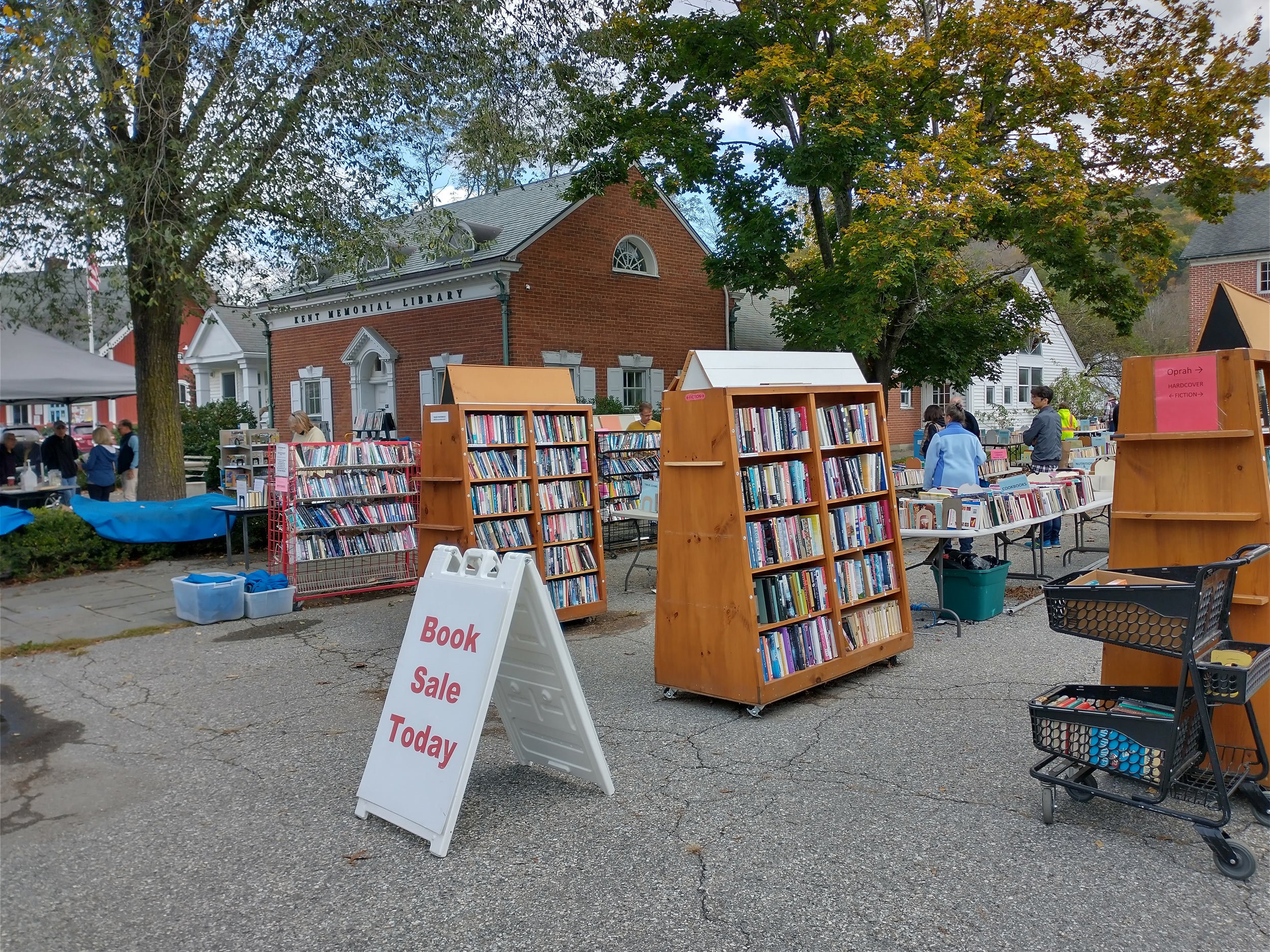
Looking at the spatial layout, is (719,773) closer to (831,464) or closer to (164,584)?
(831,464)

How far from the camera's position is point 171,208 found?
36.0ft

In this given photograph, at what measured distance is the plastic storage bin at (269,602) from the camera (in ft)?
30.1

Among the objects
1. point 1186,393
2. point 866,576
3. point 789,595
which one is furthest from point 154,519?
point 1186,393

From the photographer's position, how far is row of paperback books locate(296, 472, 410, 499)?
9.93 meters

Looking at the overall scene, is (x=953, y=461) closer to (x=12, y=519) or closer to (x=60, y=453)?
(x=12, y=519)

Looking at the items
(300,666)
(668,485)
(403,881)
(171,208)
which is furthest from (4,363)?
(403,881)

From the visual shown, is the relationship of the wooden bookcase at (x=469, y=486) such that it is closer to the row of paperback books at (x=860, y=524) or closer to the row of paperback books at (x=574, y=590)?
the row of paperback books at (x=574, y=590)

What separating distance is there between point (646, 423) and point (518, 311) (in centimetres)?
475

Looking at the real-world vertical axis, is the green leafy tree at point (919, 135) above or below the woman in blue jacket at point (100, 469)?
above

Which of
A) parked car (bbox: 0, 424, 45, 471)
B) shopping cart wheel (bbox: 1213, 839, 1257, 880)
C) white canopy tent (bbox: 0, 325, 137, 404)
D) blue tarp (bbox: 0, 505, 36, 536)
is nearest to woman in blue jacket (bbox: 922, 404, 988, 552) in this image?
shopping cart wheel (bbox: 1213, 839, 1257, 880)

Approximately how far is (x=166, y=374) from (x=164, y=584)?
157 inches

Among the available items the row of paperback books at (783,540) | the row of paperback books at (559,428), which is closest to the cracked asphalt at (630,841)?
the row of paperback books at (783,540)

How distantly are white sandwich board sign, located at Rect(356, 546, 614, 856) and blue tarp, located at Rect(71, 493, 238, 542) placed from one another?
860cm

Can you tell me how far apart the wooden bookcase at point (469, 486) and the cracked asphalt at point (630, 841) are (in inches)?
80.4
